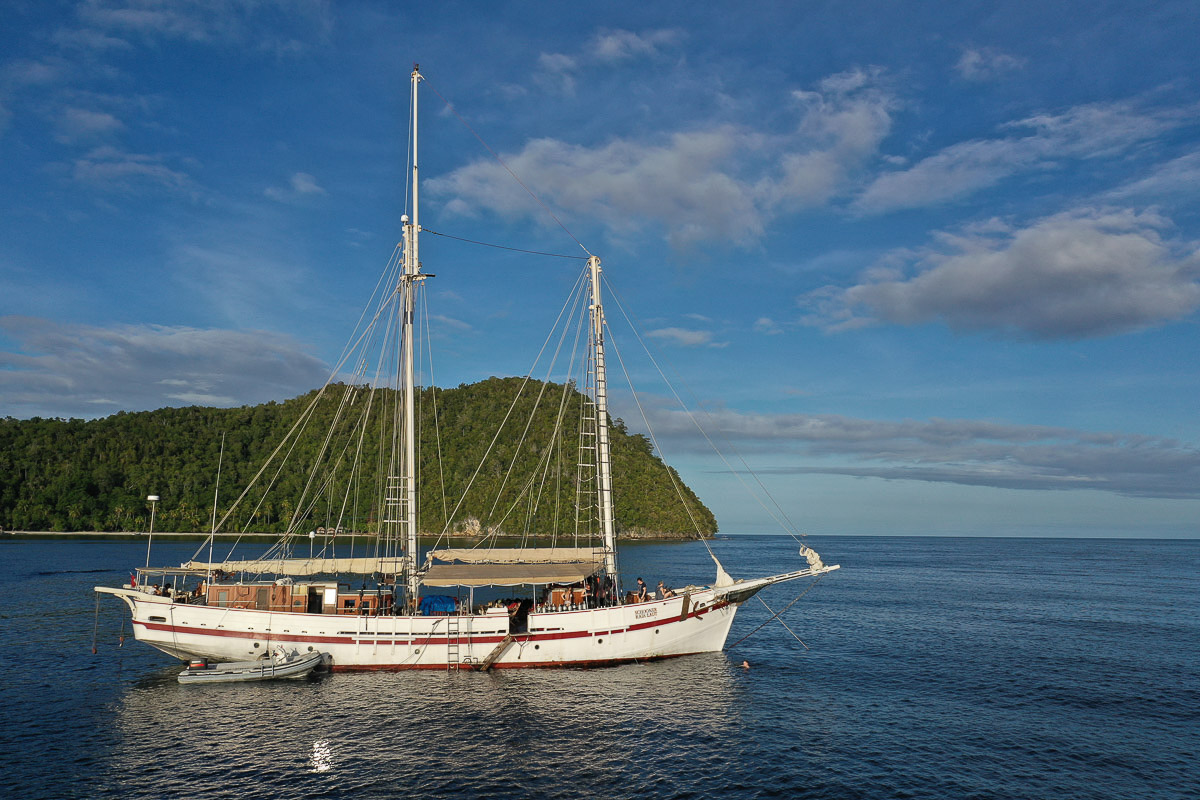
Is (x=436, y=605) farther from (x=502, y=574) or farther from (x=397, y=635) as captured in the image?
(x=502, y=574)

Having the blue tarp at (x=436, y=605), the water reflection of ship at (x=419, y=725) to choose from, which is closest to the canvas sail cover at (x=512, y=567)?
the blue tarp at (x=436, y=605)

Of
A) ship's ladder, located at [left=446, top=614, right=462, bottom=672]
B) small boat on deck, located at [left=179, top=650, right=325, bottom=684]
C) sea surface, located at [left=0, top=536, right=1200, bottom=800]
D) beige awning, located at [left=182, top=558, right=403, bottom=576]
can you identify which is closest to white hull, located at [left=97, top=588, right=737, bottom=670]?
ship's ladder, located at [left=446, top=614, right=462, bottom=672]

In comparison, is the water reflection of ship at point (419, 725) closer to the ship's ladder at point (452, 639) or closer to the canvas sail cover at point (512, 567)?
the ship's ladder at point (452, 639)

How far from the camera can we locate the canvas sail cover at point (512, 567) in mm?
41125

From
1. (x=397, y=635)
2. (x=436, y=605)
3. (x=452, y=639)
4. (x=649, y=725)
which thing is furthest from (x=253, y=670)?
(x=649, y=725)

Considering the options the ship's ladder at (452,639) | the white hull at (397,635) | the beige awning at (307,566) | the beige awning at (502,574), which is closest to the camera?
the white hull at (397,635)

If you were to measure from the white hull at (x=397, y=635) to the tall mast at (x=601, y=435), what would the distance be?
13.6 feet

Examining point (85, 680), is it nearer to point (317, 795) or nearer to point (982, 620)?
point (317, 795)

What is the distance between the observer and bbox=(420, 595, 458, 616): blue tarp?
41.0 meters

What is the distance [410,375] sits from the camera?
43.1 m

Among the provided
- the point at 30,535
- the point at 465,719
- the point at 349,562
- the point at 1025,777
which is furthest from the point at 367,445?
the point at 1025,777

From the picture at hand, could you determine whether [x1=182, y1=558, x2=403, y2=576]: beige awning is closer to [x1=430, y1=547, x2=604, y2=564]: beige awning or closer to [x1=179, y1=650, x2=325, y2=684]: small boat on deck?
[x1=430, y1=547, x2=604, y2=564]: beige awning

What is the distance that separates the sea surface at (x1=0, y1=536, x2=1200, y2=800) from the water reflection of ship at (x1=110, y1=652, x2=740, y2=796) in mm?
127

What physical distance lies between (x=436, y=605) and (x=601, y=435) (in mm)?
14273
